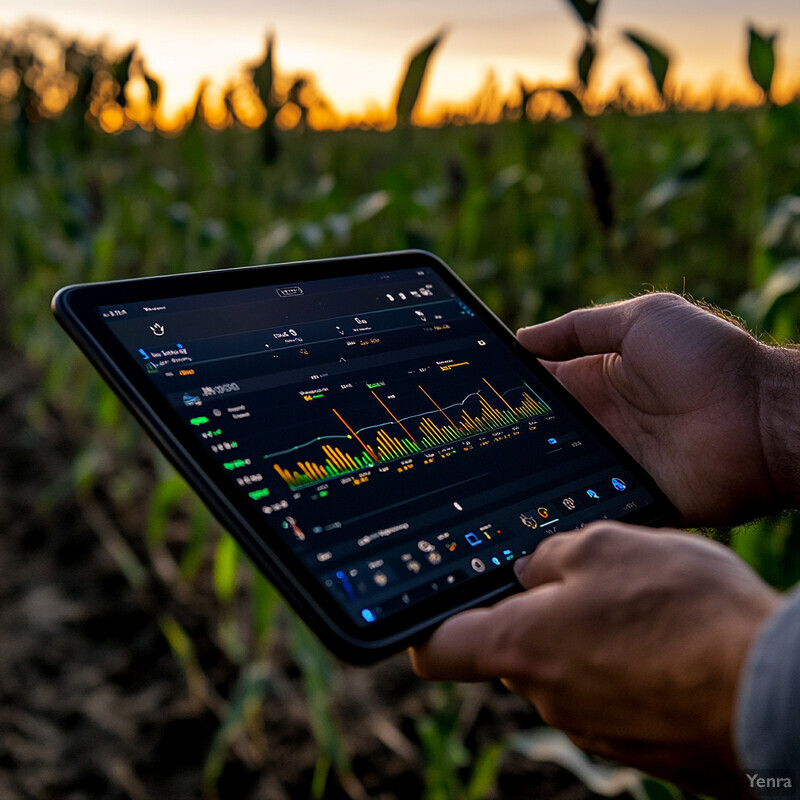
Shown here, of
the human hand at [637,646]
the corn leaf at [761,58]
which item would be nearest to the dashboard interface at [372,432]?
the human hand at [637,646]

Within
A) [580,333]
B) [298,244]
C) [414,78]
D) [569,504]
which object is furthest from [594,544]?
[298,244]

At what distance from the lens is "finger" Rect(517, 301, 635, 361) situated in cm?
108

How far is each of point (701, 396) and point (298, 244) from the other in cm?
98

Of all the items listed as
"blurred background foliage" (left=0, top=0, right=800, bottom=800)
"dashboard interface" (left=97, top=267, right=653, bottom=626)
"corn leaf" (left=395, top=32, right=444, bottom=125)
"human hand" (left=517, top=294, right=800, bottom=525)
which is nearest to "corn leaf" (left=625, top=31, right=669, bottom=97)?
"blurred background foliage" (left=0, top=0, right=800, bottom=800)

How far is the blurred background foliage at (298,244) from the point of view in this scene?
4.53ft

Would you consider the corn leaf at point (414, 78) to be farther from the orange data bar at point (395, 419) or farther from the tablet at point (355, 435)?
the orange data bar at point (395, 419)

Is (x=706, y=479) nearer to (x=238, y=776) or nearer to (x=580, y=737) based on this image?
(x=580, y=737)

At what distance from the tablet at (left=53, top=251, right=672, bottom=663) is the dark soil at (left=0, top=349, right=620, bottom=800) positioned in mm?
910

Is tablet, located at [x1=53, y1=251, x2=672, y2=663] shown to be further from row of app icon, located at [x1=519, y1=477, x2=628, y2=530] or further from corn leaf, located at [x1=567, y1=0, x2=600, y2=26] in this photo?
corn leaf, located at [x1=567, y1=0, x2=600, y2=26]

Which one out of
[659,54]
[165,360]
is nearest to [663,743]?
[165,360]

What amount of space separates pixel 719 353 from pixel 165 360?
0.73 metres

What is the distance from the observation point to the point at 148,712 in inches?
65.3

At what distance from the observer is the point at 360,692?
173 centimetres

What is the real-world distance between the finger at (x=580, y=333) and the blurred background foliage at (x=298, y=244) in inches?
12.5
